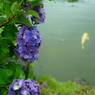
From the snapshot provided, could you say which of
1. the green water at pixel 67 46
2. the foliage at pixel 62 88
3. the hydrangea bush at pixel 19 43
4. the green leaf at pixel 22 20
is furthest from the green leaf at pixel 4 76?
the green water at pixel 67 46

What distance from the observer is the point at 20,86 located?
92 centimetres

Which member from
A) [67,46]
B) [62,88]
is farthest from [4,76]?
[67,46]

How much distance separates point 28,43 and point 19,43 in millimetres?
25

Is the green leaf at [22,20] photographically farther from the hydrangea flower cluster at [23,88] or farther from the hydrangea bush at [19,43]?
the hydrangea flower cluster at [23,88]

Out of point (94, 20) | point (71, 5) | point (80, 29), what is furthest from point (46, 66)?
point (71, 5)

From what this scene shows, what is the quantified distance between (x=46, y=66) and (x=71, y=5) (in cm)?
308

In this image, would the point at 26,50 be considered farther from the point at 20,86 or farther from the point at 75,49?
the point at 75,49

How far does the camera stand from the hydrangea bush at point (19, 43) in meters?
0.94

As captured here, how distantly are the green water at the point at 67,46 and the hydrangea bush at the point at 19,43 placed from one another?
2.88 meters

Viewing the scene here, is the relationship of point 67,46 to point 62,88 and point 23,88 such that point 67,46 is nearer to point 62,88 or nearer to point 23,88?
point 62,88

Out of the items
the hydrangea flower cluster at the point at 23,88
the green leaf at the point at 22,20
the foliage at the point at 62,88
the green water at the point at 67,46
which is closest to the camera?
the hydrangea flower cluster at the point at 23,88

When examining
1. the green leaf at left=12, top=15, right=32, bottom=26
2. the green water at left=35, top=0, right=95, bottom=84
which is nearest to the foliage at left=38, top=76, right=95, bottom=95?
the green water at left=35, top=0, right=95, bottom=84

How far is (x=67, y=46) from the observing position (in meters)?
4.80

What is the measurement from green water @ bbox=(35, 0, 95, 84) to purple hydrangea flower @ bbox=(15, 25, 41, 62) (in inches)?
117
